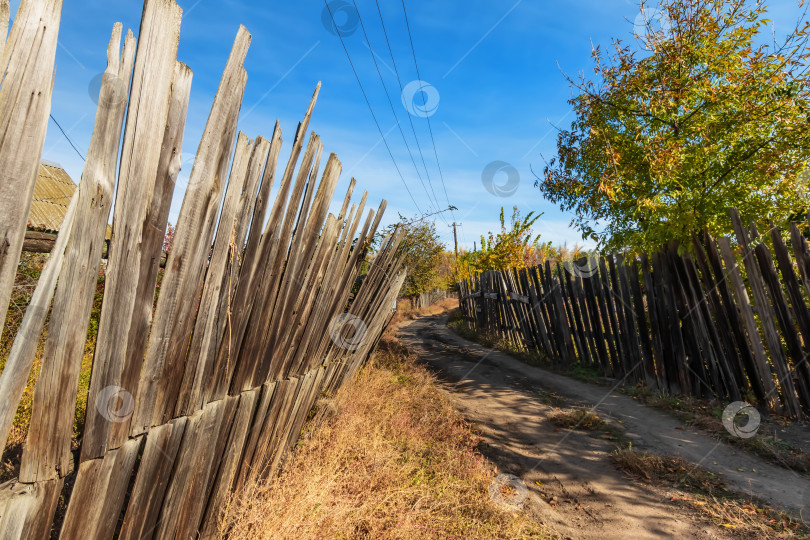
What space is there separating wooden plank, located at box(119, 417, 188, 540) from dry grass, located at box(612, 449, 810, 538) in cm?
337

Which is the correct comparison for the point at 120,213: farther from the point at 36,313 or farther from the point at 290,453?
the point at 290,453

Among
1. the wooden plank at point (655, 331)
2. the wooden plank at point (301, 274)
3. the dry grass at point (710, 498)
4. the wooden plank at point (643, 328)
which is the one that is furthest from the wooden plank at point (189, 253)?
the wooden plank at point (643, 328)

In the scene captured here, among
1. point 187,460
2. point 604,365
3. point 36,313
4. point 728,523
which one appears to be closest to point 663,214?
point 604,365

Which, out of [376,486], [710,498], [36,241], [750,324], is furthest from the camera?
[750,324]

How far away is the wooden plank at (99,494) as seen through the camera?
1.25m

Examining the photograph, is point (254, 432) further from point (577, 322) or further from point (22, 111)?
point (577, 322)

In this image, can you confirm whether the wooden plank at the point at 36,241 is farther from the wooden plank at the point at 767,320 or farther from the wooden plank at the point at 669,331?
the wooden plank at the point at 669,331

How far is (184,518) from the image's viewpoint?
1.88 m

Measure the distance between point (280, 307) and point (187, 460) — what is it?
0.91 meters

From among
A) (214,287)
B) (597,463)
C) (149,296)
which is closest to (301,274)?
(214,287)

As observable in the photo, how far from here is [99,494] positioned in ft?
4.36

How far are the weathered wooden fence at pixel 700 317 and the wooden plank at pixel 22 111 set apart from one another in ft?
19.2

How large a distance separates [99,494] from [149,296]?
0.64m

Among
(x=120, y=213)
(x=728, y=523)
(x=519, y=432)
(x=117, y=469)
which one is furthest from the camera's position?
(x=519, y=432)
